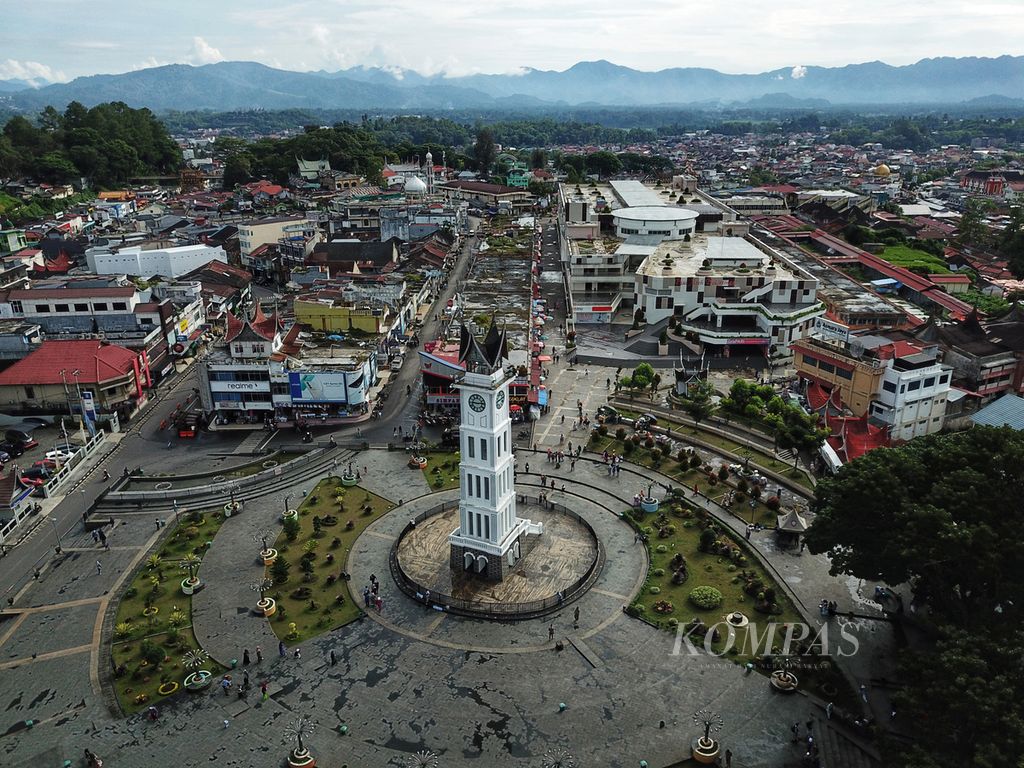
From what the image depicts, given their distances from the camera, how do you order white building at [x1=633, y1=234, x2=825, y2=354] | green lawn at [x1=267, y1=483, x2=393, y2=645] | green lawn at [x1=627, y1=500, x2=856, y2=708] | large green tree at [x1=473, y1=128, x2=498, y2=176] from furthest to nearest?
1. large green tree at [x1=473, y1=128, x2=498, y2=176]
2. white building at [x1=633, y1=234, x2=825, y2=354]
3. green lawn at [x1=267, y1=483, x2=393, y2=645]
4. green lawn at [x1=627, y1=500, x2=856, y2=708]

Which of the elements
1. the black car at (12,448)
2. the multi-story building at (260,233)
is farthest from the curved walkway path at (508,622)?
the multi-story building at (260,233)

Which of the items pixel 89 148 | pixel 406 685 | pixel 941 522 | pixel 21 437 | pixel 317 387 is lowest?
pixel 406 685

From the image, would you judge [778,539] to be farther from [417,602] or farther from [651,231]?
[651,231]

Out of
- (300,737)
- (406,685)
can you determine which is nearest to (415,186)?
(406,685)

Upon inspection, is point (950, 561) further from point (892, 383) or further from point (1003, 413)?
point (1003, 413)

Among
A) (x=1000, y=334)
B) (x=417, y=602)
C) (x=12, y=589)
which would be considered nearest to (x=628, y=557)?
(x=417, y=602)

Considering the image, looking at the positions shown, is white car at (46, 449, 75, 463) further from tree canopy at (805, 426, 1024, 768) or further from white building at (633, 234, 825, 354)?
white building at (633, 234, 825, 354)

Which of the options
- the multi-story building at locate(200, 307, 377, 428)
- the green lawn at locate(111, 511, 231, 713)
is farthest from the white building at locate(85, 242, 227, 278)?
the green lawn at locate(111, 511, 231, 713)
